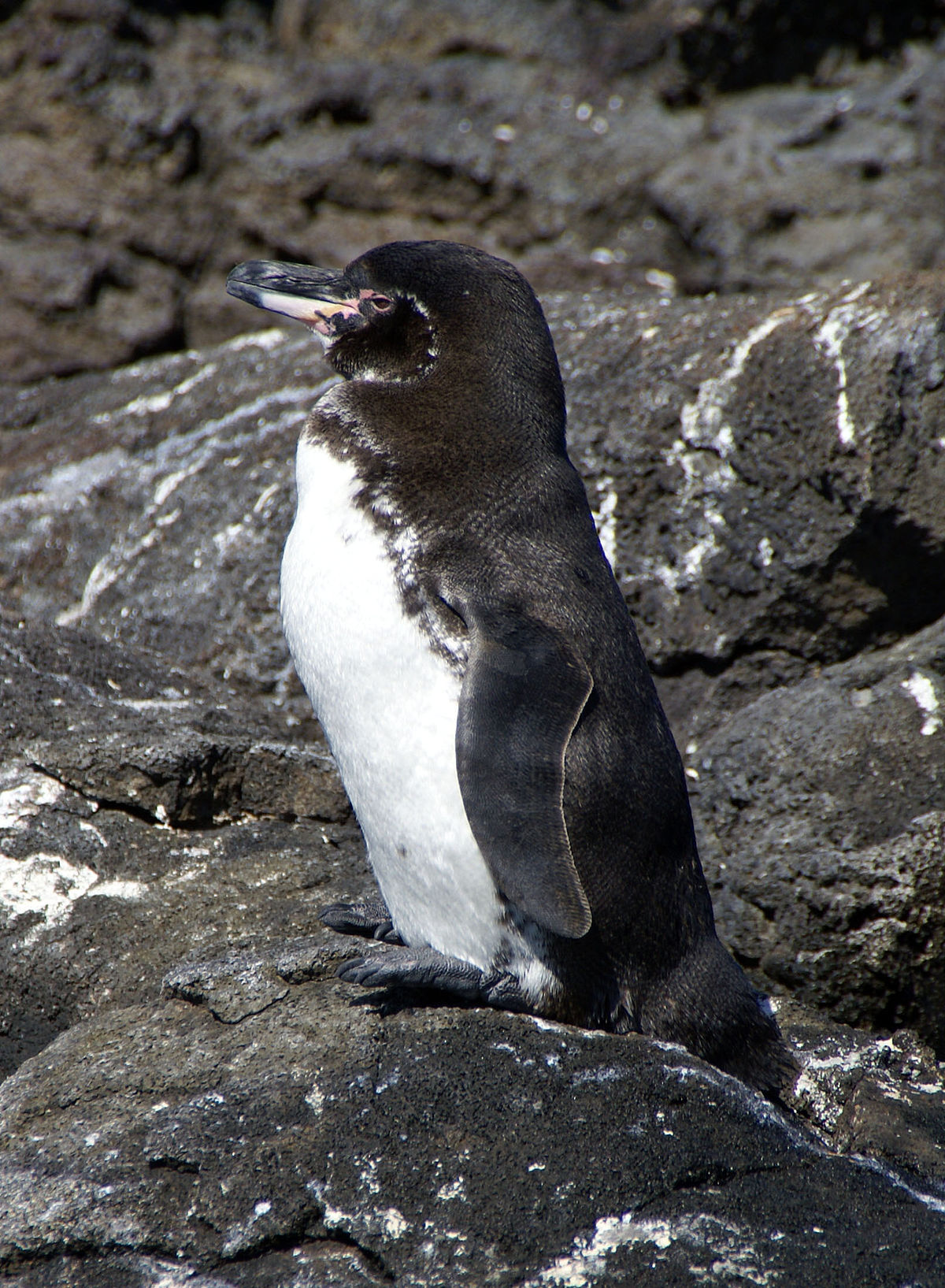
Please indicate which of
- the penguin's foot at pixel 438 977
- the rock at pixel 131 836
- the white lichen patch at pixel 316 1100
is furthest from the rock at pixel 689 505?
the white lichen patch at pixel 316 1100

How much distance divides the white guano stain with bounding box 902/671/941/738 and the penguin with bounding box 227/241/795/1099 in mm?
1001

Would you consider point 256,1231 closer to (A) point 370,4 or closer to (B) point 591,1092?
(B) point 591,1092

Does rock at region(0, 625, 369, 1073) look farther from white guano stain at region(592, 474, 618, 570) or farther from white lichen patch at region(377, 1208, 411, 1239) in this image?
white guano stain at region(592, 474, 618, 570)

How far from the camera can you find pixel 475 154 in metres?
6.36

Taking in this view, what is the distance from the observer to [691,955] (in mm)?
2336

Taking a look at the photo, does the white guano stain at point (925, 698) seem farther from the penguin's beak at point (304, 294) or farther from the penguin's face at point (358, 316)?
the penguin's beak at point (304, 294)

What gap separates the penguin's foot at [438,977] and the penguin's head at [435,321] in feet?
4.22

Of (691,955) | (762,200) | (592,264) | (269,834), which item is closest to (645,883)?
(691,955)

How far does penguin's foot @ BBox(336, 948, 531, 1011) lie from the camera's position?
7.07 feet

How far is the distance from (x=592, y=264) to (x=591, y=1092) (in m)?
4.95

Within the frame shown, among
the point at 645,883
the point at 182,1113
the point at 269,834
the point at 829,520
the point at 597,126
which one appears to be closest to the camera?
the point at 182,1113

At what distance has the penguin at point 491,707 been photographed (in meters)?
2.14

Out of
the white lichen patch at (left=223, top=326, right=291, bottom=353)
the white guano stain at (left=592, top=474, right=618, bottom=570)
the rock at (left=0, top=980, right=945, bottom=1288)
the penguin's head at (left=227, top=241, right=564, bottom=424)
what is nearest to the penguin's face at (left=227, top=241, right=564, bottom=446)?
the penguin's head at (left=227, top=241, right=564, bottom=424)

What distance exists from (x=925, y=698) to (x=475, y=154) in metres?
4.57
